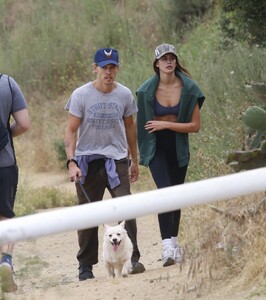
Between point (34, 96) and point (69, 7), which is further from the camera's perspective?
point (69, 7)

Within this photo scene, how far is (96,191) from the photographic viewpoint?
8.70 m

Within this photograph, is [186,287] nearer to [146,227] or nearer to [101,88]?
[101,88]

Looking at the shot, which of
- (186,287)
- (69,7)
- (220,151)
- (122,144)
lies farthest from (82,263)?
(69,7)

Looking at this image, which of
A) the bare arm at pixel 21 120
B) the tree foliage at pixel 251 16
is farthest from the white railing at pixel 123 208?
the tree foliage at pixel 251 16

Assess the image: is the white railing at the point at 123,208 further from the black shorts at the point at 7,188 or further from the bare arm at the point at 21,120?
the bare arm at the point at 21,120

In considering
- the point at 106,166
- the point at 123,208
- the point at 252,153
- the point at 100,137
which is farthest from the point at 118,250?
the point at 123,208

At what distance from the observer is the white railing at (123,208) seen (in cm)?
404

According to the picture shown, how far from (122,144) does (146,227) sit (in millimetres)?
4044

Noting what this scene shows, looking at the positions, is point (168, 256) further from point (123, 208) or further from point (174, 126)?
point (123, 208)

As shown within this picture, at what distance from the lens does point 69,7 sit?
25234 mm

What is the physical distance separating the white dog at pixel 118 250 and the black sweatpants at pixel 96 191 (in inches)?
6.1

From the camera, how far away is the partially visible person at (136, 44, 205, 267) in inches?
340

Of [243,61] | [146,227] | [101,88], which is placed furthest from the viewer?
[243,61]

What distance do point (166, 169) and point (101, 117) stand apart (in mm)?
728
